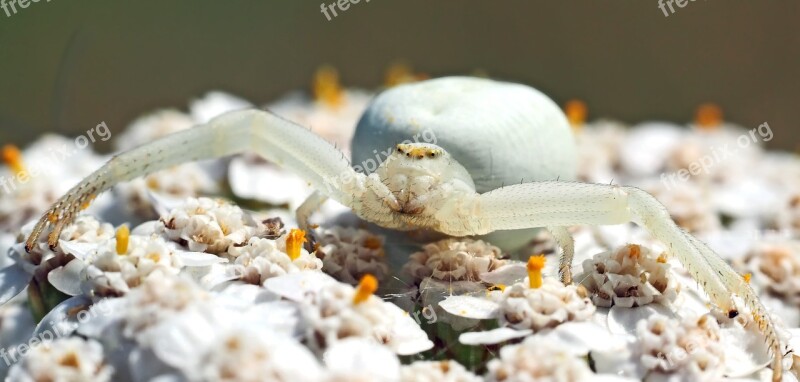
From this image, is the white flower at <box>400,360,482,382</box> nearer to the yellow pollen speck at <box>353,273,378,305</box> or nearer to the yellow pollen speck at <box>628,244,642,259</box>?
the yellow pollen speck at <box>353,273,378,305</box>

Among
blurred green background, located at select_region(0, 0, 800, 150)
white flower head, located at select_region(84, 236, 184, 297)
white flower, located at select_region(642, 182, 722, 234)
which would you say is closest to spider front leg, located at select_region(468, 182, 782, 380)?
white flower head, located at select_region(84, 236, 184, 297)

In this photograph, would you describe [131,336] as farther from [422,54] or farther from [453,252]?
[422,54]

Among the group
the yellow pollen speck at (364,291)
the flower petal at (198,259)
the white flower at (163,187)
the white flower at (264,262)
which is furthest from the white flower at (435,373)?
the white flower at (163,187)

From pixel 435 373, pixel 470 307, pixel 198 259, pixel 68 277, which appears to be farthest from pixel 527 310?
pixel 68 277

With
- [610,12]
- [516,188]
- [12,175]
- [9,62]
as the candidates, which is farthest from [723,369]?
[610,12]

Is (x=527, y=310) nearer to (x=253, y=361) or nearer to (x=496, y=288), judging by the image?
(x=496, y=288)
